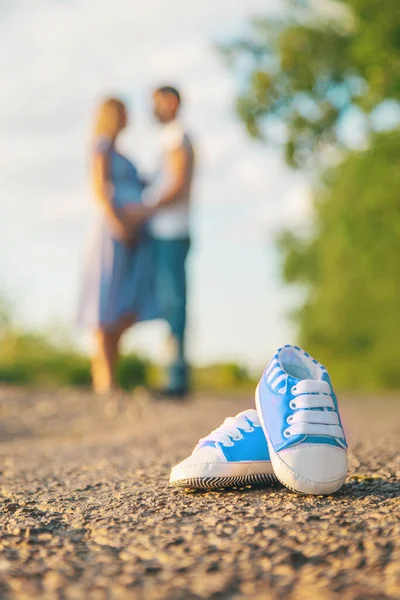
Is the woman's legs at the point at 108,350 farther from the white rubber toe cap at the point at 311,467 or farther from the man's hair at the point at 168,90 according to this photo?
the white rubber toe cap at the point at 311,467

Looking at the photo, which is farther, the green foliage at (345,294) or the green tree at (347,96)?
the green foliage at (345,294)

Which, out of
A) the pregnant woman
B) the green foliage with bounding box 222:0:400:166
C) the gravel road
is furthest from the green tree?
the gravel road

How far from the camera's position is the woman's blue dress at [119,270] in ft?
26.2

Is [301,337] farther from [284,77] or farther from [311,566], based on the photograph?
[311,566]

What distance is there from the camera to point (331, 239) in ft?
68.7

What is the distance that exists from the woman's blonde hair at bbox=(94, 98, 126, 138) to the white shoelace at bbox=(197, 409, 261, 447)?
575 centimetres

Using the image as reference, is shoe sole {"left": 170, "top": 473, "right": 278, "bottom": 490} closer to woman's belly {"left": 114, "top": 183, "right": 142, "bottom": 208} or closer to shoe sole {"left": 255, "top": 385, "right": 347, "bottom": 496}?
shoe sole {"left": 255, "top": 385, "right": 347, "bottom": 496}

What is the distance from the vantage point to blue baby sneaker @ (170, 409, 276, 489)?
8.69 ft

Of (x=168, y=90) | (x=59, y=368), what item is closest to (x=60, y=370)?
(x=59, y=368)

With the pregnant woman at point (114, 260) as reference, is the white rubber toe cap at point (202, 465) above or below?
below

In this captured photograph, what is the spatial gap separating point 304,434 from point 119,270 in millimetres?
5751

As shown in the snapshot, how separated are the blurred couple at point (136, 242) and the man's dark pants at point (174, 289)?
1 centimetres

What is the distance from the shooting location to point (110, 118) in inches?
315

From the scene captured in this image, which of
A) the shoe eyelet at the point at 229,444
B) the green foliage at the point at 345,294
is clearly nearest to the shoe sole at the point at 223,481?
the shoe eyelet at the point at 229,444
